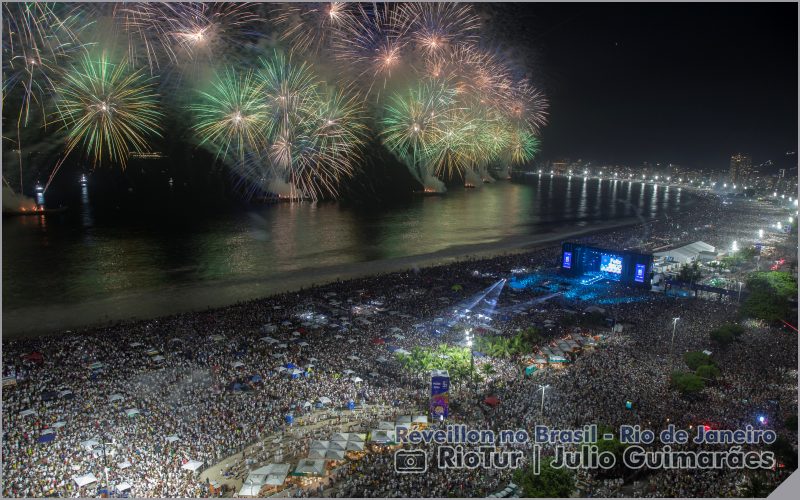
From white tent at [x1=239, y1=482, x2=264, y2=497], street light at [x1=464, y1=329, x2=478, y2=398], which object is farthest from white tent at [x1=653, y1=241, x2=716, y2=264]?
white tent at [x1=239, y1=482, x2=264, y2=497]

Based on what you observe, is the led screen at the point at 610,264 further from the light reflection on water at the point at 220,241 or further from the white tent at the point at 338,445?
the white tent at the point at 338,445

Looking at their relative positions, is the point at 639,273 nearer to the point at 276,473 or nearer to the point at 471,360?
the point at 471,360

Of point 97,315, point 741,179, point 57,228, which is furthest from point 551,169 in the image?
point 97,315

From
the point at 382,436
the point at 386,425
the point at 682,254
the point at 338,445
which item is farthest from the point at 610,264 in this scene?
the point at 338,445

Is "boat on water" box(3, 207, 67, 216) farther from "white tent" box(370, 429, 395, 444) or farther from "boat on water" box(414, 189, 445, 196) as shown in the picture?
"white tent" box(370, 429, 395, 444)

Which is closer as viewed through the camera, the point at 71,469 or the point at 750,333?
the point at 71,469

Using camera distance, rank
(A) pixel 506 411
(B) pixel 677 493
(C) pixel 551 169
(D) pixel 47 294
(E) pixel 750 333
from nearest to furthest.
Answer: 1. (B) pixel 677 493
2. (A) pixel 506 411
3. (E) pixel 750 333
4. (D) pixel 47 294
5. (C) pixel 551 169

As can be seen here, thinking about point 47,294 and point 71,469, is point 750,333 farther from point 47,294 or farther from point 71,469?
point 47,294

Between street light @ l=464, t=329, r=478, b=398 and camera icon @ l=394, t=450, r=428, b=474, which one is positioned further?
street light @ l=464, t=329, r=478, b=398
